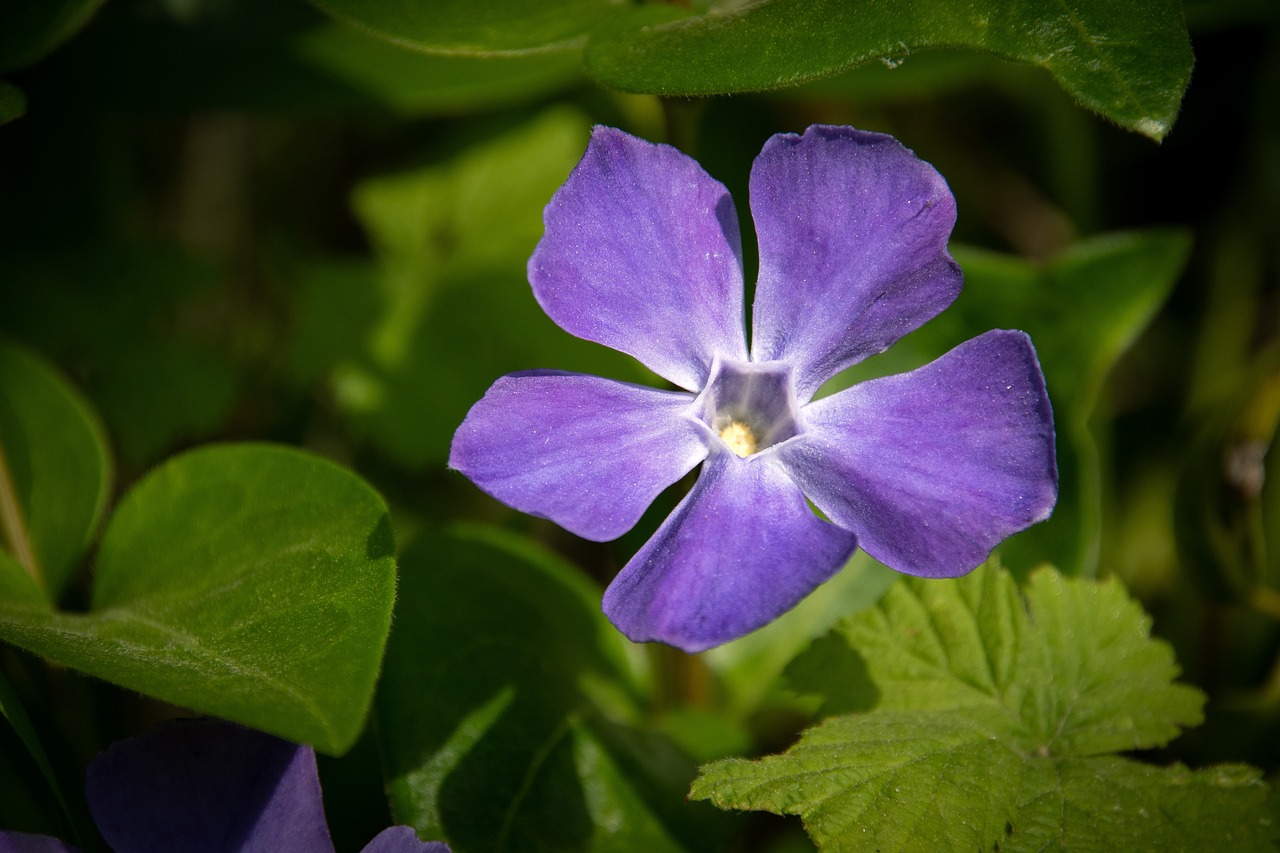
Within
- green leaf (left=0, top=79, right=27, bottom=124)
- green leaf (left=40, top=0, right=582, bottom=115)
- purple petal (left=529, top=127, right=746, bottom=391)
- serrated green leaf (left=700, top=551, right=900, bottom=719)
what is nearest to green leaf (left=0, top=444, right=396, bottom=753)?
purple petal (left=529, top=127, right=746, bottom=391)

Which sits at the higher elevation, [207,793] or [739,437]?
[739,437]

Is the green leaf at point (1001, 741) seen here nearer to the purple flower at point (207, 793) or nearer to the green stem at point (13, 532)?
the purple flower at point (207, 793)

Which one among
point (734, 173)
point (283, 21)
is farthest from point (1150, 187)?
point (283, 21)

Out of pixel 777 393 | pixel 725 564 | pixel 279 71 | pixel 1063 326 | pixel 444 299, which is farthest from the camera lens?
pixel 444 299

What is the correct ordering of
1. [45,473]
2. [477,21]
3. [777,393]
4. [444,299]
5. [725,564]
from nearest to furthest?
1. [725,564]
2. [777,393]
3. [477,21]
4. [45,473]
5. [444,299]

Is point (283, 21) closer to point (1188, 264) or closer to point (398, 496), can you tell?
point (398, 496)

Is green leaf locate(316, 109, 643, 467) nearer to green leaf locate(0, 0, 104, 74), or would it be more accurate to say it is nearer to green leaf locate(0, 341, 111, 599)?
green leaf locate(0, 341, 111, 599)

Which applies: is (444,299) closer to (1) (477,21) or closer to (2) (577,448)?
(1) (477,21)

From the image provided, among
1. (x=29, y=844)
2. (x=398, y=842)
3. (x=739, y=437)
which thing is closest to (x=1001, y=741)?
(x=739, y=437)
